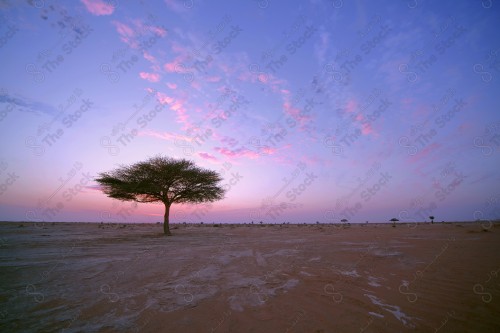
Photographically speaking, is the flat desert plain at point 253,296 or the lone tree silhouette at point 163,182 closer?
the flat desert plain at point 253,296

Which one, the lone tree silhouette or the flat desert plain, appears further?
the lone tree silhouette

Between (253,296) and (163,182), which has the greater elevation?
(163,182)

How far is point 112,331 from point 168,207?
22.0 m

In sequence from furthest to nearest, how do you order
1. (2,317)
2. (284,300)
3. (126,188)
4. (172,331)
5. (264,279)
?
(126,188) < (264,279) < (284,300) < (2,317) < (172,331)

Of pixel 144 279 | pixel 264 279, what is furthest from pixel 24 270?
pixel 264 279

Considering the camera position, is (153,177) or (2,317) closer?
(2,317)

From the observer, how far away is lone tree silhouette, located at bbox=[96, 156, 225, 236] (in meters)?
23.2

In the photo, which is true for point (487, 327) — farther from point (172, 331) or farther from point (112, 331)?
point (112, 331)

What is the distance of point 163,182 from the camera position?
23.8 m

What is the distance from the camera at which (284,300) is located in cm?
450

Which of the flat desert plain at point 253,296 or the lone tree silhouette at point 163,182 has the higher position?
the lone tree silhouette at point 163,182

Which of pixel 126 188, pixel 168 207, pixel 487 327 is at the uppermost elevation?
pixel 126 188

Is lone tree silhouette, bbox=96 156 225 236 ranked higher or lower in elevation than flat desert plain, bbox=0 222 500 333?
higher

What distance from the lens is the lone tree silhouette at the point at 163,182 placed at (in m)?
23.2
